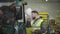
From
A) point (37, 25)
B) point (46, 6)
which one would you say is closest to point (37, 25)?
point (37, 25)

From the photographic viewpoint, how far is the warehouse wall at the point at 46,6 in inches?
55.6

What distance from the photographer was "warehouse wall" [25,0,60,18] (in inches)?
55.6

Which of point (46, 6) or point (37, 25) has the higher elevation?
point (46, 6)

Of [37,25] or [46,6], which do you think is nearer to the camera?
[37,25]

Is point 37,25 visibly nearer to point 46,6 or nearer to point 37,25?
point 37,25

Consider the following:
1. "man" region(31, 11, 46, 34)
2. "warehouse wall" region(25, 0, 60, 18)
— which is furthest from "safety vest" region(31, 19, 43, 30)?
"warehouse wall" region(25, 0, 60, 18)

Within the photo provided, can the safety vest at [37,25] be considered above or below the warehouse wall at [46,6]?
below

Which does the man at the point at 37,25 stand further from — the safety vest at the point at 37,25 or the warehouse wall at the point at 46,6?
the warehouse wall at the point at 46,6

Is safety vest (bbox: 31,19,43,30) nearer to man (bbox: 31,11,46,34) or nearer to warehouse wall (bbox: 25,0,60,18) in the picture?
man (bbox: 31,11,46,34)

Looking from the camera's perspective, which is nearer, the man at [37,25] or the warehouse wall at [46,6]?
the man at [37,25]

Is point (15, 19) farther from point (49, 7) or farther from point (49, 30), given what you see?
point (49, 7)

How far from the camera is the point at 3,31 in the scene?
100 centimetres

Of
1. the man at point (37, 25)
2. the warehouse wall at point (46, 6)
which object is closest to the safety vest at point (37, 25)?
the man at point (37, 25)

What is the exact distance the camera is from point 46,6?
1461 mm
